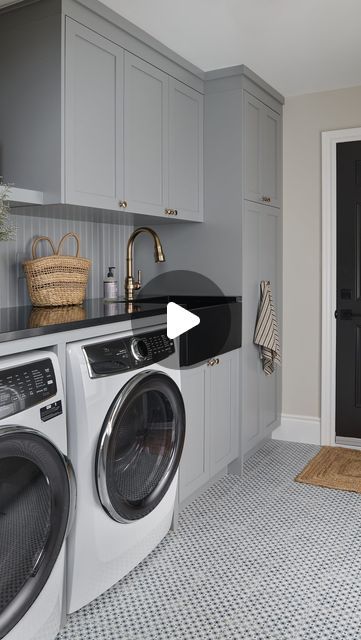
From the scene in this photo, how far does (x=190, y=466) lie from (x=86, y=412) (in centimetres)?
100

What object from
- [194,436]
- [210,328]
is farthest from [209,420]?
[210,328]

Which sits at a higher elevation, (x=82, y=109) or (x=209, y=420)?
(x=82, y=109)

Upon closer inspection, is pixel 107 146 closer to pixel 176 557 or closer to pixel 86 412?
pixel 86 412

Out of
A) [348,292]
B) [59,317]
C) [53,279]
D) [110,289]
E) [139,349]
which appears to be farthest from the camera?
[348,292]

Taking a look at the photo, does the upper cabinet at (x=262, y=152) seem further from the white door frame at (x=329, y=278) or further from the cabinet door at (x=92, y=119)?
the cabinet door at (x=92, y=119)

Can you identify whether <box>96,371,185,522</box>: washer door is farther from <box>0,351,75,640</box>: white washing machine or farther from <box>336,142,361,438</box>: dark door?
<box>336,142,361,438</box>: dark door

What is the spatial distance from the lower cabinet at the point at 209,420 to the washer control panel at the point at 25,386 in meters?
0.99

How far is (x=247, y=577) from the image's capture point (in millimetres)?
2297

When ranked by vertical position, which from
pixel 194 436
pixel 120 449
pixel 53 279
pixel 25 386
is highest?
pixel 53 279

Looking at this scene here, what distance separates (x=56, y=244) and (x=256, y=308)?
1.28m

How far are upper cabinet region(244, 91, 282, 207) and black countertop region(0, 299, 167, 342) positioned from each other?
122 cm

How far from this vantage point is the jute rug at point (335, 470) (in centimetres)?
327

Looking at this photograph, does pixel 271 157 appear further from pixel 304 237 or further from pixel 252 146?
pixel 304 237
